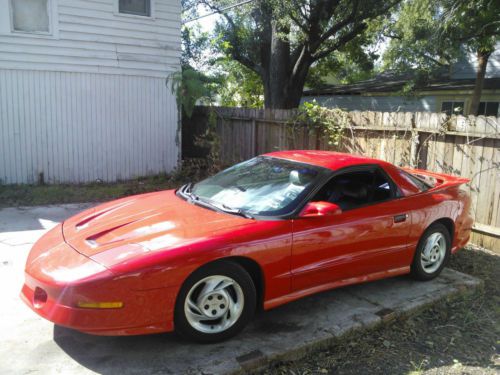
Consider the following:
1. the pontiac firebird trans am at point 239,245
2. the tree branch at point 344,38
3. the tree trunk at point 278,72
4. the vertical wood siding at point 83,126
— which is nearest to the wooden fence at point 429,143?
the pontiac firebird trans am at point 239,245

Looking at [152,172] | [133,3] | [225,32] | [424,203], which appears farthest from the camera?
[225,32]

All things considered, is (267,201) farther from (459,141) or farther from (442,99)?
(442,99)

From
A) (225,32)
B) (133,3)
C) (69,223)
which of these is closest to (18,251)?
(69,223)

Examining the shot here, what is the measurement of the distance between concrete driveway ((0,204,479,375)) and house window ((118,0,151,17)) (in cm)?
707

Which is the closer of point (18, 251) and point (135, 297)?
point (135, 297)

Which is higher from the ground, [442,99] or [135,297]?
[442,99]

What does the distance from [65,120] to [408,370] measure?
28.1ft

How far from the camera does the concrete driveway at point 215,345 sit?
10.1ft

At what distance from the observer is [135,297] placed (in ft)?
9.75

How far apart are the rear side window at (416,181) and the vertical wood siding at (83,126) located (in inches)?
287

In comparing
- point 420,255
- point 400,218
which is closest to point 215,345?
point 400,218

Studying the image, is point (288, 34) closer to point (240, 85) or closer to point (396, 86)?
point (396, 86)

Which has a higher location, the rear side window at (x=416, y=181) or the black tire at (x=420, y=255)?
the rear side window at (x=416, y=181)

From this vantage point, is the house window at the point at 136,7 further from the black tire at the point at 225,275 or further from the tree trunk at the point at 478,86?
the tree trunk at the point at 478,86
